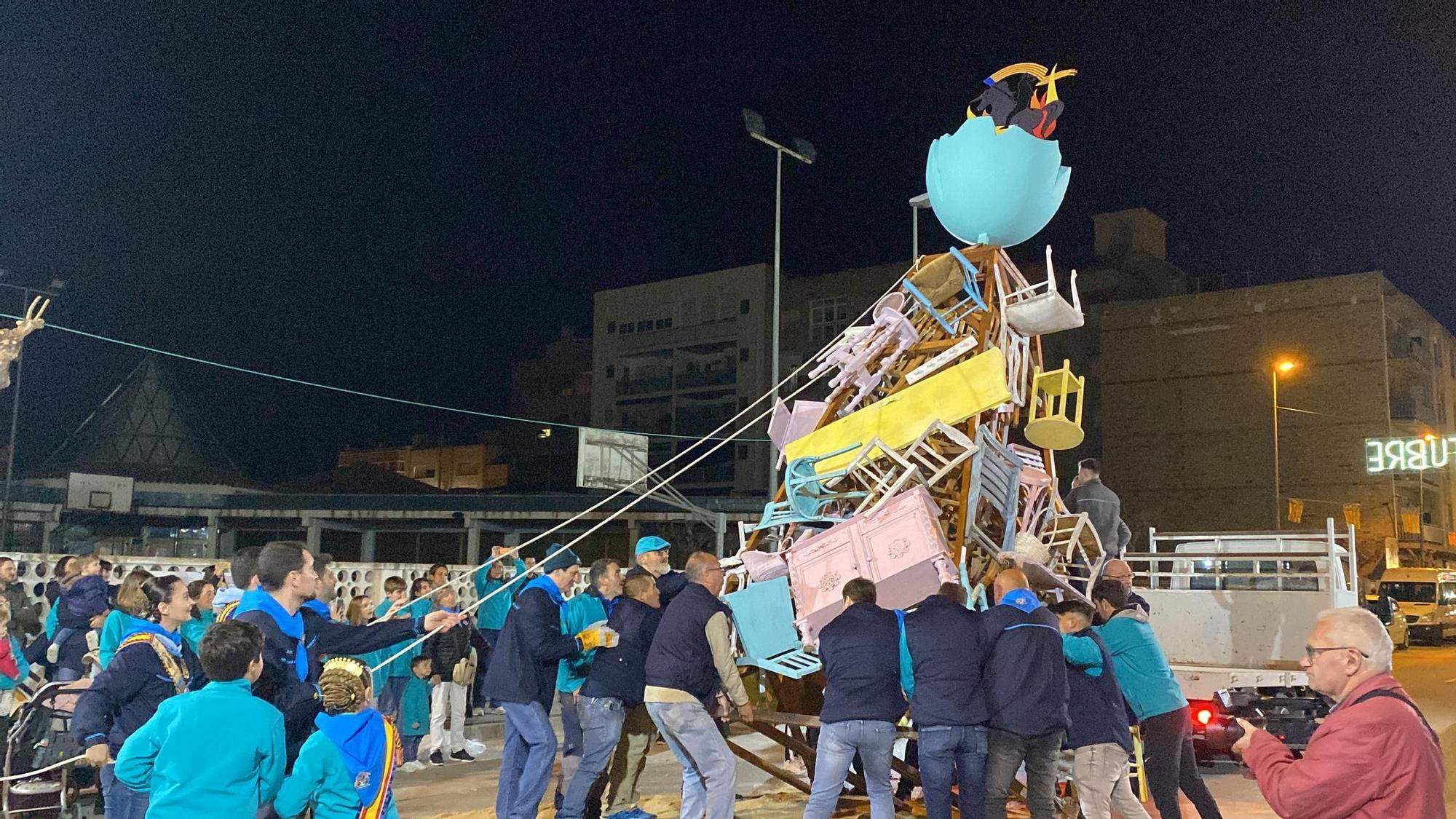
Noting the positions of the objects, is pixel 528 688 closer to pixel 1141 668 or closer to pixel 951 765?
pixel 951 765

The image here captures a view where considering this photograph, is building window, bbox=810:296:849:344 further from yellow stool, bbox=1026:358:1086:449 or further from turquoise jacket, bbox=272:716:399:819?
turquoise jacket, bbox=272:716:399:819

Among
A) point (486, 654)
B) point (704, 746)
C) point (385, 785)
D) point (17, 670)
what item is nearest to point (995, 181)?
point (704, 746)

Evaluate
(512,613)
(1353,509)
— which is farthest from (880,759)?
(1353,509)

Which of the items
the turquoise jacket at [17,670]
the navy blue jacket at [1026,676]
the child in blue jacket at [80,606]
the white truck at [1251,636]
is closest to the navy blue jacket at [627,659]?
the navy blue jacket at [1026,676]

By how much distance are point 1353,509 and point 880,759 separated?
1650 inches

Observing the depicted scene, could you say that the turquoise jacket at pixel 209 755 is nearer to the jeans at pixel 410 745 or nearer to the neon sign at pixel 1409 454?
the jeans at pixel 410 745

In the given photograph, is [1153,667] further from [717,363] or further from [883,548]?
[717,363]

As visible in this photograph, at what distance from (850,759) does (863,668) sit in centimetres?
64

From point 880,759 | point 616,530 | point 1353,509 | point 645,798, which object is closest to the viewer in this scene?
point 880,759

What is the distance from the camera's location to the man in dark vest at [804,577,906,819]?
21.8ft

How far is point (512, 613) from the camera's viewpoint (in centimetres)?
801

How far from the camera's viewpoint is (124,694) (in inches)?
227

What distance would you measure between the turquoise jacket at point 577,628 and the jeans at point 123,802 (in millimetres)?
3015

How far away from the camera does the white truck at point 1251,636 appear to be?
32.4 feet
